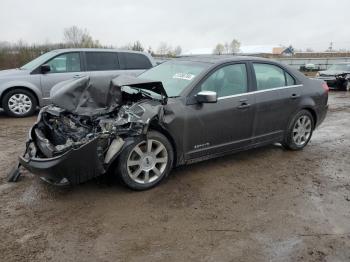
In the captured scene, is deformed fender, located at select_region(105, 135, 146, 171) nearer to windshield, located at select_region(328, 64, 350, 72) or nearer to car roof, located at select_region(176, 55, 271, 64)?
car roof, located at select_region(176, 55, 271, 64)

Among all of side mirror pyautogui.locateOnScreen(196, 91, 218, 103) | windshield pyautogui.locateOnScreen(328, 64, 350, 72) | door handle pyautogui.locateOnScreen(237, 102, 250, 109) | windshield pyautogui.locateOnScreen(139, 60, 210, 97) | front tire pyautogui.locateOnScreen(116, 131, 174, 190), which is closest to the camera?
front tire pyautogui.locateOnScreen(116, 131, 174, 190)

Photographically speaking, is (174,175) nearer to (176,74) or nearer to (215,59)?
(176,74)

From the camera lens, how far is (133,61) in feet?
32.4

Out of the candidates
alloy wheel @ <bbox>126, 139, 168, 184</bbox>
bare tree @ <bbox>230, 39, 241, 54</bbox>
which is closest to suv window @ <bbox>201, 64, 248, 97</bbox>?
alloy wheel @ <bbox>126, 139, 168, 184</bbox>

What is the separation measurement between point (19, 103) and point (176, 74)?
5.39 m

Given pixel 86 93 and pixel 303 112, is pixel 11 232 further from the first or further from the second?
pixel 303 112

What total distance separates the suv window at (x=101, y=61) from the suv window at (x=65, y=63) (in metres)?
0.29

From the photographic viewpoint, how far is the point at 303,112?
589 centimetres

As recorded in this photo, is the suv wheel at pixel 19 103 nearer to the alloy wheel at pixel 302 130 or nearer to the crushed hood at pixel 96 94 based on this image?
the crushed hood at pixel 96 94

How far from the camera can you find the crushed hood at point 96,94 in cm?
421

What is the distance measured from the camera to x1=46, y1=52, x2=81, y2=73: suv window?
29.1ft

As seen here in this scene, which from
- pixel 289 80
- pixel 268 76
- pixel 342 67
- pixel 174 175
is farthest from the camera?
pixel 342 67

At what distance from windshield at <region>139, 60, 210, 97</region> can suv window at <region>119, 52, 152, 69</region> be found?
14.4ft

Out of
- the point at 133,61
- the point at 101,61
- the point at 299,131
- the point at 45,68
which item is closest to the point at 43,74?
the point at 45,68
